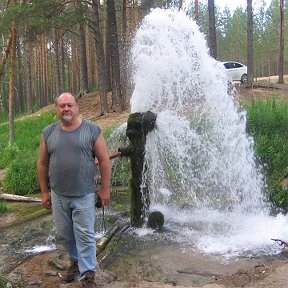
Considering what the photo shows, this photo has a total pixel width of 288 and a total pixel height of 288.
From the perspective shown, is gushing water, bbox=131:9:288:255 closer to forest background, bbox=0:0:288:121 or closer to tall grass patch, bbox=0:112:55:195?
Answer: tall grass patch, bbox=0:112:55:195

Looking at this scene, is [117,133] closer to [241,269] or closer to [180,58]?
[180,58]

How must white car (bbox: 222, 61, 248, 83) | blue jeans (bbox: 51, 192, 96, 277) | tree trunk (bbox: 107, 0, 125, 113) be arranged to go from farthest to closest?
white car (bbox: 222, 61, 248, 83) → tree trunk (bbox: 107, 0, 125, 113) → blue jeans (bbox: 51, 192, 96, 277)

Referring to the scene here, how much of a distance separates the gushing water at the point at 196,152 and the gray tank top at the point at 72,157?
2326mm

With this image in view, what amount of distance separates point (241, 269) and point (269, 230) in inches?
70.7

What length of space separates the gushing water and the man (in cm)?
209

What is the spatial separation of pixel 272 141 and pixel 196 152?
7.23 ft

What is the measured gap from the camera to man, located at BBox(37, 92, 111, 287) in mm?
4074

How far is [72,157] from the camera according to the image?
4055mm

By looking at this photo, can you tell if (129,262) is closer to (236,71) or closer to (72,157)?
(72,157)

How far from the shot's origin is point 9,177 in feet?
33.4

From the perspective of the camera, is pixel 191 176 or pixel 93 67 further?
pixel 93 67

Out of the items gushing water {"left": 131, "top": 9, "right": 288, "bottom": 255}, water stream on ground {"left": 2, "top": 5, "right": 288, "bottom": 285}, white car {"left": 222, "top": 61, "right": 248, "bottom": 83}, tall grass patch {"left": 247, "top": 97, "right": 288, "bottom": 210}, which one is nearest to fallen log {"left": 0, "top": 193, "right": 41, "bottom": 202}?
water stream on ground {"left": 2, "top": 5, "right": 288, "bottom": 285}

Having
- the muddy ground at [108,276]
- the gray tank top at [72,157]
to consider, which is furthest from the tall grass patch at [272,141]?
the gray tank top at [72,157]

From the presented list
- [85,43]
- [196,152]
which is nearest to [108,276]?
[196,152]
